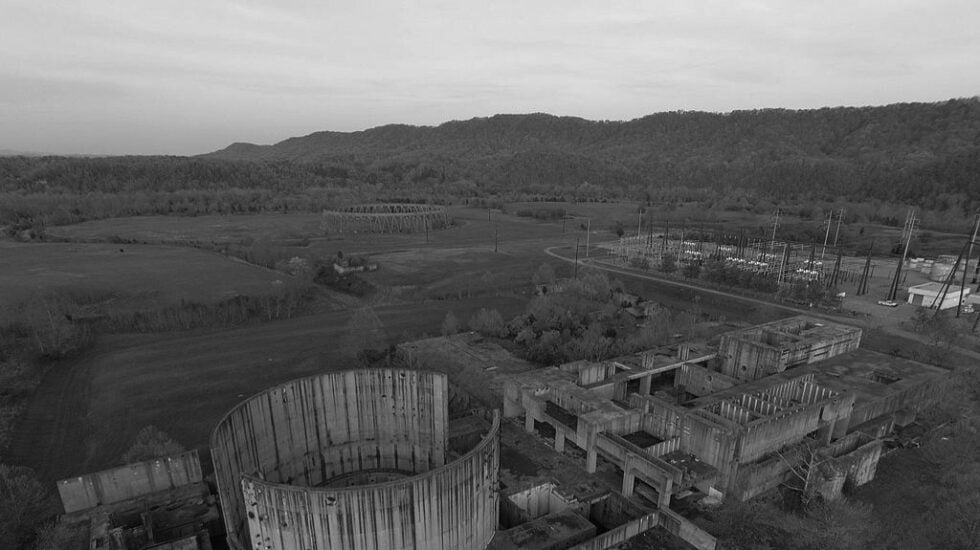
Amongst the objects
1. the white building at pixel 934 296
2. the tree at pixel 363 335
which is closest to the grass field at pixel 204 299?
the tree at pixel 363 335

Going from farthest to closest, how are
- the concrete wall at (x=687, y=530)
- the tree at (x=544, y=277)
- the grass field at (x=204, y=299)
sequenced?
the tree at (x=544, y=277) → the grass field at (x=204, y=299) → the concrete wall at (x=687, y=530)

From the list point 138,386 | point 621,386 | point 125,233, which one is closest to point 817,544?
point 621,386

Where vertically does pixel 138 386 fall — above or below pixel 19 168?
below

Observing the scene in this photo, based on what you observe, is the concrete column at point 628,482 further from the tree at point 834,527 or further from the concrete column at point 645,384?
the concrete column at point 645,384

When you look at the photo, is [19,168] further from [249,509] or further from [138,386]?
[249,509]

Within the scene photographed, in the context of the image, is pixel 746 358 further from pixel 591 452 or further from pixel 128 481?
pixel 128 481

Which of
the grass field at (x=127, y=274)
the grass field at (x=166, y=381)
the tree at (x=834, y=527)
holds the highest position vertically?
the grass field at (x=127, y=274)
